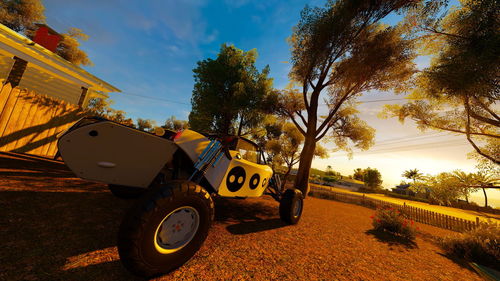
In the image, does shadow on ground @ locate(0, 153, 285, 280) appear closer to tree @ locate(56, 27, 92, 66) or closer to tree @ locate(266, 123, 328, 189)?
tree @ locate(266, 123, 328, 189)

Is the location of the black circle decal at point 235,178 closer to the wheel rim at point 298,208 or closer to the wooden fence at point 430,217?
the wheel rim at point 298,208

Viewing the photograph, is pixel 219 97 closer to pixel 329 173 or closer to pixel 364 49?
pixel 364 49

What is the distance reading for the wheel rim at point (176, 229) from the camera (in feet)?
6.01

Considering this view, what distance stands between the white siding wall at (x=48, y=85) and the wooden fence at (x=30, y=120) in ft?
19.5

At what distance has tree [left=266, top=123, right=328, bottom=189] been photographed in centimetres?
2006

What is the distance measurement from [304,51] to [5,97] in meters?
13.1

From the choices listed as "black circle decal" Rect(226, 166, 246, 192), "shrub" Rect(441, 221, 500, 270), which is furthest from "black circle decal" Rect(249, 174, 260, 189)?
"shrub" Rect(441, 221, 500, 270)

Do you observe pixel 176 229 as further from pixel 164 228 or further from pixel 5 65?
pixel 5 65

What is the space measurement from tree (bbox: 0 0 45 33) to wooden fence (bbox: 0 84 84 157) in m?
25.1

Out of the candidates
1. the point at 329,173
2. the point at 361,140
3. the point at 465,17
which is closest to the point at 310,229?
the point at 465,17

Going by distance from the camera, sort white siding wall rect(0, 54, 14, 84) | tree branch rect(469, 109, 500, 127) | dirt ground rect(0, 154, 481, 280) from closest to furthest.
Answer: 1. dirt ground rect(0, 154, 481, 280)
2. tree branch rect(469, 109, 500, 127)
3. white siding wall rect(0, 54, 14, 84)

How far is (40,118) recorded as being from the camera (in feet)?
20.4

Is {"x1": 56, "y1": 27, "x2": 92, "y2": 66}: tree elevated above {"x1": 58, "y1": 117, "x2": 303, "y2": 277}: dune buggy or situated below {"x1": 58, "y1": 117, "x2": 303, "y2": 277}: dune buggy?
above

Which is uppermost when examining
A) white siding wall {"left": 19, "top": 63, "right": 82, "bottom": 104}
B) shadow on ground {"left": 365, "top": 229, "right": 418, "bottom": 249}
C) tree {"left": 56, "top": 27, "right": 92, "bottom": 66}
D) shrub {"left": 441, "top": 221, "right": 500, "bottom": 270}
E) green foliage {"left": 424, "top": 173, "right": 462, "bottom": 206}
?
tree {"left": 56, "top": 27, "right": 92, "bottom": 66}
